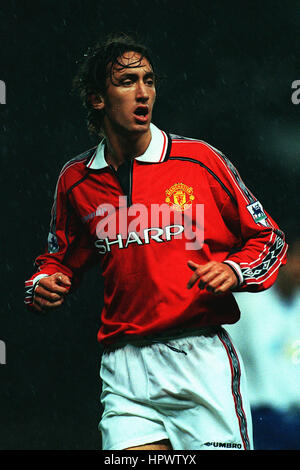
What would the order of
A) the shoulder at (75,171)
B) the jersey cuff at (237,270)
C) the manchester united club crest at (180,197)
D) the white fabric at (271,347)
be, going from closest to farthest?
the jersey cuff at (237,270)
the manchester united club crest at (180,197)
the shoulder at (75,171)
the white fabric at (271,347)

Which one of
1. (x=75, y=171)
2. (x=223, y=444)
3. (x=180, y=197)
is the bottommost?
(x=223, y=444)

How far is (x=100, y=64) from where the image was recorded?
10.2ft

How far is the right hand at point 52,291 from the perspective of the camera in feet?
9.29

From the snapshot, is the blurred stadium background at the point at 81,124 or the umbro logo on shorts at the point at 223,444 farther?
the blurred stadium background at the point at 81,124

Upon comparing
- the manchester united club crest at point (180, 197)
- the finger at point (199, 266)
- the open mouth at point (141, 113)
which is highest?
the open mouth at point (141, 113)

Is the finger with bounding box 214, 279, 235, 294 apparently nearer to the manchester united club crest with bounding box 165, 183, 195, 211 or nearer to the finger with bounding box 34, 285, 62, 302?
the manchester united club crest with bounding box 165, 183, 195, 211

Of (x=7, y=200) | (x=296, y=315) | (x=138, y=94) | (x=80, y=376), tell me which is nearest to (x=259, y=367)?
(x=296, y=315)

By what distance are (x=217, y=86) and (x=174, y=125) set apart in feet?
1.10

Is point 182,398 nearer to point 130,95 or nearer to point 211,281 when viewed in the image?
point 211,281

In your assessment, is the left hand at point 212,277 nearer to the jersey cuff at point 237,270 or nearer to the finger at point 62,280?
the jersey cuff at point 237,270

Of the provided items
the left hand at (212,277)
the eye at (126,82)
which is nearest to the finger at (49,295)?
the left hand at (212,277)

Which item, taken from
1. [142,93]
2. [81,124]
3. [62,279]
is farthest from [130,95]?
[81,124]

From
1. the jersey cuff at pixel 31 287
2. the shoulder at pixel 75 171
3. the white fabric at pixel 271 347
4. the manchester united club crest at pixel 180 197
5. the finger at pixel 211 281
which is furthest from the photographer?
the white fabric at pixel 271 347

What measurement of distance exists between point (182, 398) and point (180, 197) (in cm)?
70
